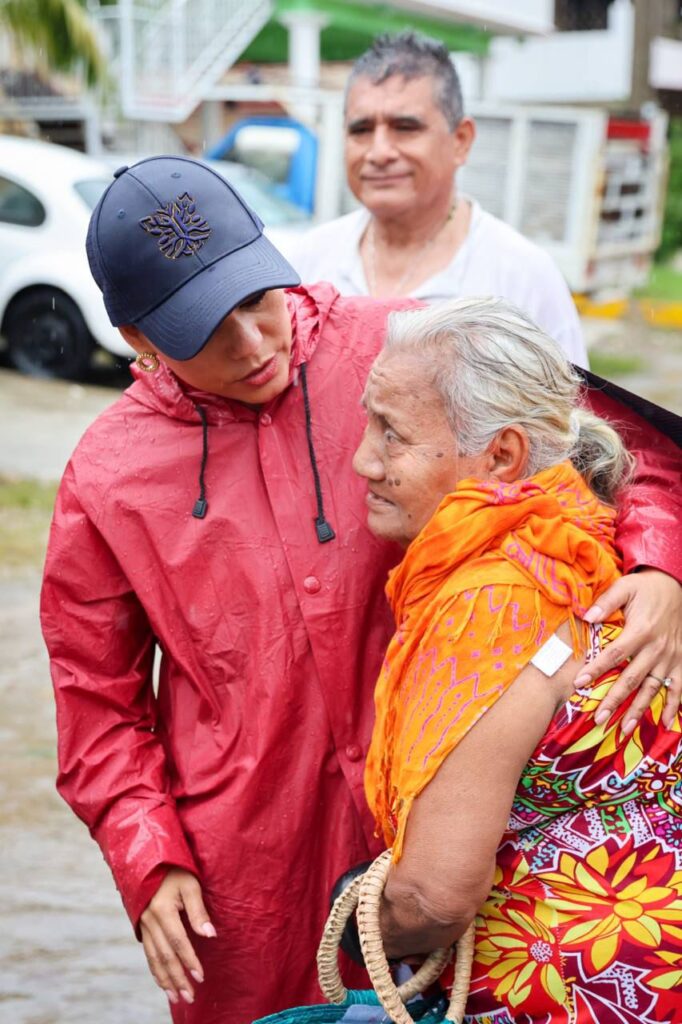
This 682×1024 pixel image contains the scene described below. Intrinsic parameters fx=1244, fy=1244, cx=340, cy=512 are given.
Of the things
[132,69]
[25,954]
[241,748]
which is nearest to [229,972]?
[241,748]

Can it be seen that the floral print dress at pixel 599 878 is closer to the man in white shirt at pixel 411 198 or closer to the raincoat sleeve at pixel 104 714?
the raincoat sleeve at pixel 104 714

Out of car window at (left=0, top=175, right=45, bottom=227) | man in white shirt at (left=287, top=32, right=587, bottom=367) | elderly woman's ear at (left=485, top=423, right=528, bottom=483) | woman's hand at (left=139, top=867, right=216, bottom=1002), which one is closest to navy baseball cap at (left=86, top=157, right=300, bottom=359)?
elderly woman's ear at (left=485, top=423, right=528, bottom=483)

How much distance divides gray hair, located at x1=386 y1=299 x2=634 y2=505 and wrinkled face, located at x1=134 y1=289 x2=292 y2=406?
0.73 ft

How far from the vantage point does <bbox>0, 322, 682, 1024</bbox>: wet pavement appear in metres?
3.60

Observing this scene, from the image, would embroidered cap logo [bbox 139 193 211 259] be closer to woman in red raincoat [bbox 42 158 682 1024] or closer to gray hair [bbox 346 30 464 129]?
woman in red raincoat [bbox 42 158 682 1024]

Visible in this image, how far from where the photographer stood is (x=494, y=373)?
187 centimetres

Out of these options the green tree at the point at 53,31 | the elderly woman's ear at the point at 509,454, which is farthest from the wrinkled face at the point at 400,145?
the green tree at the point at 53,31

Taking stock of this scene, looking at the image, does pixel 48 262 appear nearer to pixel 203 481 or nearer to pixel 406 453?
pixel 203 481

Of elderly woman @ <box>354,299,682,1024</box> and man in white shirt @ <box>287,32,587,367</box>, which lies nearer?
elderly woman @ <box>354,299,682,1024</box>

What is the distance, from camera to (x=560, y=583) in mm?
1791

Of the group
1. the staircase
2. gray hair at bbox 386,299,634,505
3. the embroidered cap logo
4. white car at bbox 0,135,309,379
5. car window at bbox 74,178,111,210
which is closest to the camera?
gray hair at bbox 386,299,634,505

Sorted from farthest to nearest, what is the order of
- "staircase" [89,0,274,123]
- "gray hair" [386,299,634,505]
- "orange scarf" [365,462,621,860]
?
"staircase" [89,0,274,123], "gray hair" [386,299,634,505], "orange scarf" [365,462,621,860]

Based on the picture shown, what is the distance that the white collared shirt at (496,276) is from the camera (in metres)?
3.36

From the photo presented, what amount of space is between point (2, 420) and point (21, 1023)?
23.5ft
